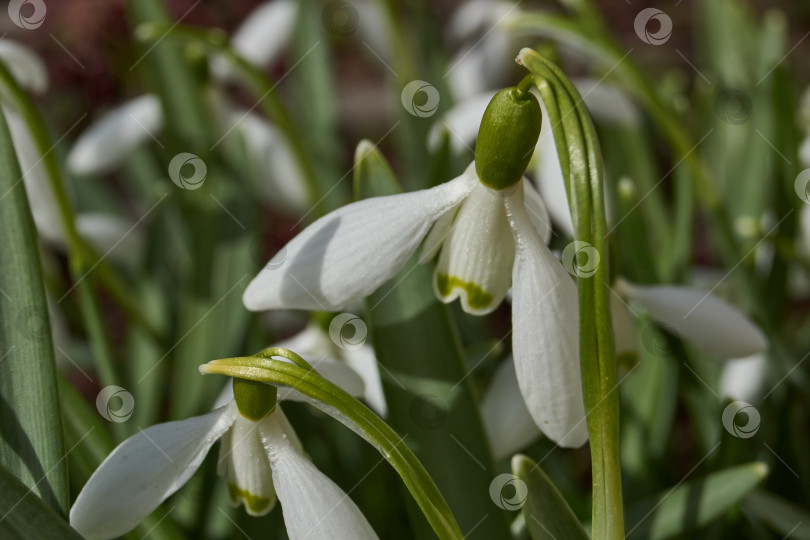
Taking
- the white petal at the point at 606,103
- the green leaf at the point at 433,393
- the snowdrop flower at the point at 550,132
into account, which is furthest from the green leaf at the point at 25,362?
the white petal at the point at 606,103

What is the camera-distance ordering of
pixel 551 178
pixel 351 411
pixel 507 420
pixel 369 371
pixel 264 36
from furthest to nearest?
1. pixel 264 36
2. pixel 551 178
3. pixel 369 371
4. pixel 507 420
5. pixel 351 411

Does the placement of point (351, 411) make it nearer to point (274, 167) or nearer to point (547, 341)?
point (547, 341)

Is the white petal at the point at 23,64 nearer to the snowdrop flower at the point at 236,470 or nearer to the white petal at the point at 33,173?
the white petal at the point at 33,173

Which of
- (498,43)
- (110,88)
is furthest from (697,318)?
(110,88)

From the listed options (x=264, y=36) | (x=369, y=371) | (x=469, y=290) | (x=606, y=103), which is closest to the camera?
(x=469, y=290)

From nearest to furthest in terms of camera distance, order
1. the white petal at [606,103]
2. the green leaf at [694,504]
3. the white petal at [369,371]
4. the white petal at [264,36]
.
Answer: the green leaf at [694,504] < the white petal at [369,371] < the white petal at [606,103] < the white petal at [264,36]

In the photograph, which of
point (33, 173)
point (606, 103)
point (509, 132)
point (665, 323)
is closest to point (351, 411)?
point (509, 132)
